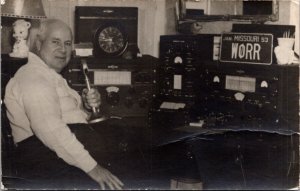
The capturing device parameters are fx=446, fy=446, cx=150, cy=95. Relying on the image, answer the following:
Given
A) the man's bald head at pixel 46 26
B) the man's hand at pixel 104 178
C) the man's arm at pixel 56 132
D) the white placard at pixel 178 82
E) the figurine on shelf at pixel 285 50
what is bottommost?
the man's hand at pixel 104 178

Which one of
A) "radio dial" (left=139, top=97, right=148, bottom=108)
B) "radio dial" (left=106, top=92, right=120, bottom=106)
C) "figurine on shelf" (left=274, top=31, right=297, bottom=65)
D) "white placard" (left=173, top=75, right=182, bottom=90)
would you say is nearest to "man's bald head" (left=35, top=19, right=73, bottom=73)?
"radio dial" (left=106, top=92, right=120, bottom=106)

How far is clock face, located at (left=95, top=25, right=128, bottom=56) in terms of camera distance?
199 centimetres

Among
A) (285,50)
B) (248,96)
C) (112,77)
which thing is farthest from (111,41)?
(285,50)

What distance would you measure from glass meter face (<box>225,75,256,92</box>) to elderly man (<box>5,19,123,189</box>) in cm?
64

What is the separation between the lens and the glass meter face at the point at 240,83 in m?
1.88

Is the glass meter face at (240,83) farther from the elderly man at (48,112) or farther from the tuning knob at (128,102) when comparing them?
the elderly man at (48,112)

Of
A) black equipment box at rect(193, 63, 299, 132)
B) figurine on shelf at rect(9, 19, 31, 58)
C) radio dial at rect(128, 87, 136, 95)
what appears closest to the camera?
black equipment box at rect(193, 63, 299, 132)

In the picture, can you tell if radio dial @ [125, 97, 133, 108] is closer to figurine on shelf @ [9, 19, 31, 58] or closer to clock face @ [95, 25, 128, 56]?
clock face @ [95, 25, 128, 56]

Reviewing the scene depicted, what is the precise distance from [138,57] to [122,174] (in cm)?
54

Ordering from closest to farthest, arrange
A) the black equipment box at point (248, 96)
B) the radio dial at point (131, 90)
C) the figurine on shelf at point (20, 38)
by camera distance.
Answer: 1. the black equipment box at point (248, 96)
2. the figurine on shelf at point (20, 38)
3. the radio dial at point (131, 90)

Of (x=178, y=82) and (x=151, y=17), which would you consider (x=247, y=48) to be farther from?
(x=151, y=17)

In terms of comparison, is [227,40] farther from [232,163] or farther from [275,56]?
[232,163]

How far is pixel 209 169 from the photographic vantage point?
193 cm

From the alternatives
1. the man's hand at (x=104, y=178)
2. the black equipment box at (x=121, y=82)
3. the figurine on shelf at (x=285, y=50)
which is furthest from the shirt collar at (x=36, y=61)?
the figurine on shelf at (x=285, y=50)
